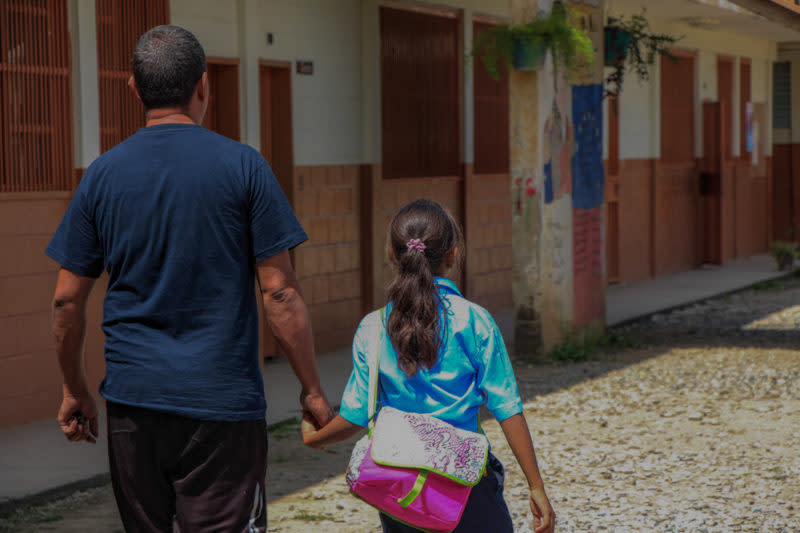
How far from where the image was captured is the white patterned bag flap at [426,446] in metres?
3.04

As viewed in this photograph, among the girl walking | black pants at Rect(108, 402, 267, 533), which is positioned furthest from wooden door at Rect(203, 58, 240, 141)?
black pants at Rect(108, 402, 267, 533)

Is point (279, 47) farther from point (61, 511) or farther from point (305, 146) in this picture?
point (61, 511)

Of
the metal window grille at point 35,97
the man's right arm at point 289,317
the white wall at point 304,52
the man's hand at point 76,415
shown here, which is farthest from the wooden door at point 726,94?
the man's hand at point 76,415

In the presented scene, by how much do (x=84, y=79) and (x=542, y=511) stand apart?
5.33 meters

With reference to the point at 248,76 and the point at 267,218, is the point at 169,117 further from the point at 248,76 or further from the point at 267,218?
the point at 248,76

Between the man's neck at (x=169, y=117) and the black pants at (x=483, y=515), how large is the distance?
44.9 inches

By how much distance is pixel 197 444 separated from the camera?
2.92m

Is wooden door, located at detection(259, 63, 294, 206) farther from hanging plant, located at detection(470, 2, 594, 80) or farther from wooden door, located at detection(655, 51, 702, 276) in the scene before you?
wooden door, located at detection(655, 51, 702, 276)

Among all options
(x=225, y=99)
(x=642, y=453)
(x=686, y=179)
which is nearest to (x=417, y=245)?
(x=642, y=453)

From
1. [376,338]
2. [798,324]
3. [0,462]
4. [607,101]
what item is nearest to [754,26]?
[607,101]

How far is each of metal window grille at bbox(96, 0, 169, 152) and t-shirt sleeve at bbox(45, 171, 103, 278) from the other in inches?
195

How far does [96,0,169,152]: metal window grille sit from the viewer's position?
25.6ft

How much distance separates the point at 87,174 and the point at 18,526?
9.55 feet

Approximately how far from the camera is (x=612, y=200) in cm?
1538
